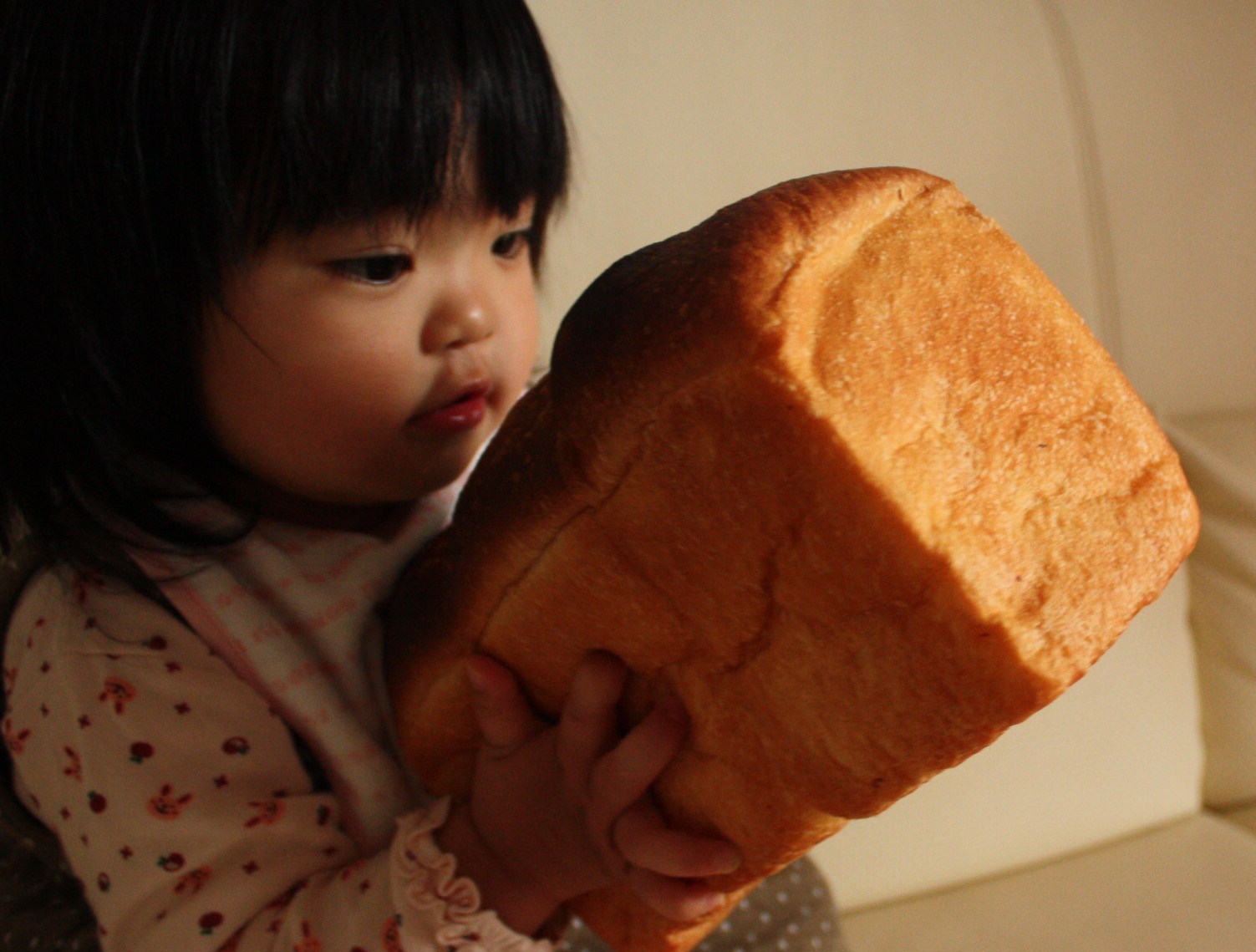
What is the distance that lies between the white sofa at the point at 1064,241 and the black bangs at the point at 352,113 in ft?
1.55

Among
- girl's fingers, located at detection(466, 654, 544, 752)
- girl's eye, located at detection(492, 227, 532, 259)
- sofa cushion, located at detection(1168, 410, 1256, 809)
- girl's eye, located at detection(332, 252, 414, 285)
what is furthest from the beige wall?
girl's fingers, located at detection(466, 654, 544, 752)

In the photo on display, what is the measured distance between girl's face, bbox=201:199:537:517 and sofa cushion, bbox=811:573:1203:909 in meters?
0.69

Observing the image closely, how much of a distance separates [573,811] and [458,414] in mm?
272

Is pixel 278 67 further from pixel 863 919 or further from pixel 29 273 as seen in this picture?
pixel 863 919

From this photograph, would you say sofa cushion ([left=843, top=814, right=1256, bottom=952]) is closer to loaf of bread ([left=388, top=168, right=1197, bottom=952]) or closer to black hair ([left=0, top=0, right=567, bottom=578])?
loaf of bread ([left=388, top=168, right=1197, bottom=952])

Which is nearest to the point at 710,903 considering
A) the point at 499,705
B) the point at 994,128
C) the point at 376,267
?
the point at 499,705

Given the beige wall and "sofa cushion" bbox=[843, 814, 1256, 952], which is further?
the beige wall

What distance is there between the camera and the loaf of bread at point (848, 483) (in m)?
0.39

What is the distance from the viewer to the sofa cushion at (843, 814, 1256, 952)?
98cm

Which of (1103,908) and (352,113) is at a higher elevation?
(352,113)

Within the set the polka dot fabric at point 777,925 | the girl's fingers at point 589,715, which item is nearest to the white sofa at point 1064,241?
the polka dot fabric at point 777,925

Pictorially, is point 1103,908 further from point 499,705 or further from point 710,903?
point 499,705

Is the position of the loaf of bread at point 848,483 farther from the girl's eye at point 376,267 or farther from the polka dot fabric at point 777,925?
the polka dot fabric at point 777,925

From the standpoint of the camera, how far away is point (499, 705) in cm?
60
